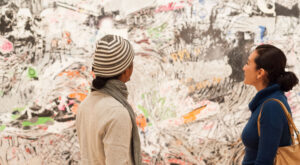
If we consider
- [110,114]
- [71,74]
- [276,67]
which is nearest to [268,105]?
[276,67]

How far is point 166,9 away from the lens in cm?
197

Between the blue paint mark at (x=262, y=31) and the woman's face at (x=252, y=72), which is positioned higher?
the blue paint mark at (x=262, y=31)

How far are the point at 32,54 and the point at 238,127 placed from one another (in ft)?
5.05

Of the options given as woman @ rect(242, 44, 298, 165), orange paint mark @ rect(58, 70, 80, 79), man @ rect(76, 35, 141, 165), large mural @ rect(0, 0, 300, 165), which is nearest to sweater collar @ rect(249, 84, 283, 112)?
woman @ rect(242, 44, 298, 165)

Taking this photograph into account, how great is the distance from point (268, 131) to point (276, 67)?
29 cm

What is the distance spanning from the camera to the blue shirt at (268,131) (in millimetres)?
1142

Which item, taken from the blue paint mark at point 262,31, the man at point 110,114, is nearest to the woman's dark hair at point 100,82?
the man at point 110,114

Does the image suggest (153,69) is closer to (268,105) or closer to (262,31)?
(262,31)

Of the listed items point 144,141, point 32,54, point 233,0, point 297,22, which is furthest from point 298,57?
point 32,54

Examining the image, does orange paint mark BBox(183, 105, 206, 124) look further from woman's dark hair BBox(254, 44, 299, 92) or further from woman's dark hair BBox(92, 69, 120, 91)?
woman's dark hair BBox(92, 69, 120, 91)

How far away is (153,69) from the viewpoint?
200 cm

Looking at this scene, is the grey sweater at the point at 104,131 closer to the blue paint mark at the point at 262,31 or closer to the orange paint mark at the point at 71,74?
the orange paint mark at the point at 71,74

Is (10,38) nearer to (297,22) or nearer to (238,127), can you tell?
(238,127)

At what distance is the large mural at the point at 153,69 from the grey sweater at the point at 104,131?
0.95 meters
